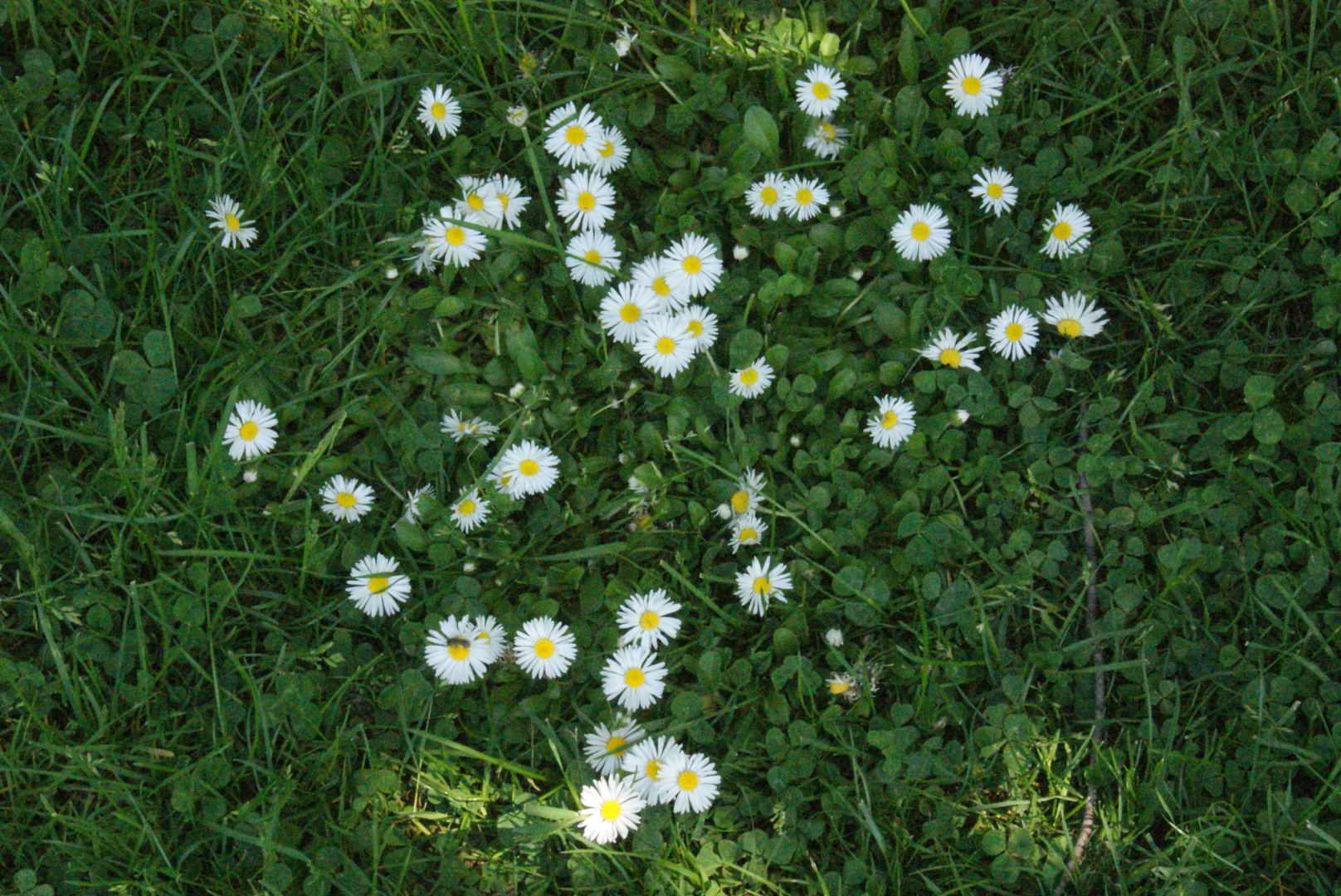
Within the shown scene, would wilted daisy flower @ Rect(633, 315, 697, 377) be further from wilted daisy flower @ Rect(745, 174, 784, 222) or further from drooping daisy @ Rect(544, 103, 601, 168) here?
drooping daisy @ Rect(544, 103, 601, 168)

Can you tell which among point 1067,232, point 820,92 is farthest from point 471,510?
point 1067,232

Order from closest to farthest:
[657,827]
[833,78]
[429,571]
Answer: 1. [657,827]
2. [429,571]
3. [833,78]

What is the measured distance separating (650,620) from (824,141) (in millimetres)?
1183

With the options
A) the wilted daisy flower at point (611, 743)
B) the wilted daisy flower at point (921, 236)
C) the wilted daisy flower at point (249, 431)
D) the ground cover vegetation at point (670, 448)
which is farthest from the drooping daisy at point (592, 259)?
the wilted daisy flower at point (611, 743)

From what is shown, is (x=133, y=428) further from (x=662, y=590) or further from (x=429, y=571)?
(x=662, y=590)

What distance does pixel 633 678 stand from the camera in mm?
2209

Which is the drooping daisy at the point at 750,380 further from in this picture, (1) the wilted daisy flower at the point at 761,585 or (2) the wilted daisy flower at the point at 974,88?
(2) the wilted daisy flower at the point at 974,88

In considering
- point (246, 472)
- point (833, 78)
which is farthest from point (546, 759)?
point (833, 78)

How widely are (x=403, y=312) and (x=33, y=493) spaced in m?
0.89

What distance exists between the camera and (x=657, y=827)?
7.02ft

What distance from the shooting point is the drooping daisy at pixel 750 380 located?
2328 mm

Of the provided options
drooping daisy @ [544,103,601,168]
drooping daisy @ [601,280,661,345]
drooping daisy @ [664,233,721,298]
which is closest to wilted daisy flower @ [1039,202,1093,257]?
drooping daisy @ [664,233,721,298]

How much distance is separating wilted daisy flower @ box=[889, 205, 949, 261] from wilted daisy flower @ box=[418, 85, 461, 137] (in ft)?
3.49

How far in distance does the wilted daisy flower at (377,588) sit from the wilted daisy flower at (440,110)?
102cm
